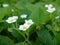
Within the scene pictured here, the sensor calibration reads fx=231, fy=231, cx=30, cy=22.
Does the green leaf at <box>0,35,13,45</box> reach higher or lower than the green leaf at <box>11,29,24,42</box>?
lower

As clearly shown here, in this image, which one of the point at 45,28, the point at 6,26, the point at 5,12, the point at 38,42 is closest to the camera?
the point at 38,42

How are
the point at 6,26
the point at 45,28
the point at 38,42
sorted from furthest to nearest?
1. the point at 6,26
2. the point at 45,28
3. the point at 38,42

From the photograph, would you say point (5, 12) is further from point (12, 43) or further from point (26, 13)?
point (12, 43)

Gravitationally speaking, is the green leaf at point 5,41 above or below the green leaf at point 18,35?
below

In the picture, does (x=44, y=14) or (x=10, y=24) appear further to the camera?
(x=10, y=24)

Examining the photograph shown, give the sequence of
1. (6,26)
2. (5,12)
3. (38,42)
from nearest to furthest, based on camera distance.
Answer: (38,42) < (6,26) < (5,12)

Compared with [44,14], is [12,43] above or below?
below

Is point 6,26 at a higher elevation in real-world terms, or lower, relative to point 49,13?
lower

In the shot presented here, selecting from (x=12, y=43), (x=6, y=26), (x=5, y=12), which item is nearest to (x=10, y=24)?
(x=6, y=26)

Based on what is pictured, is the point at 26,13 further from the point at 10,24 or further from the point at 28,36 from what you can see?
the point at 28,36

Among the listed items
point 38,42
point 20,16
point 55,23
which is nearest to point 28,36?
point 38,42
